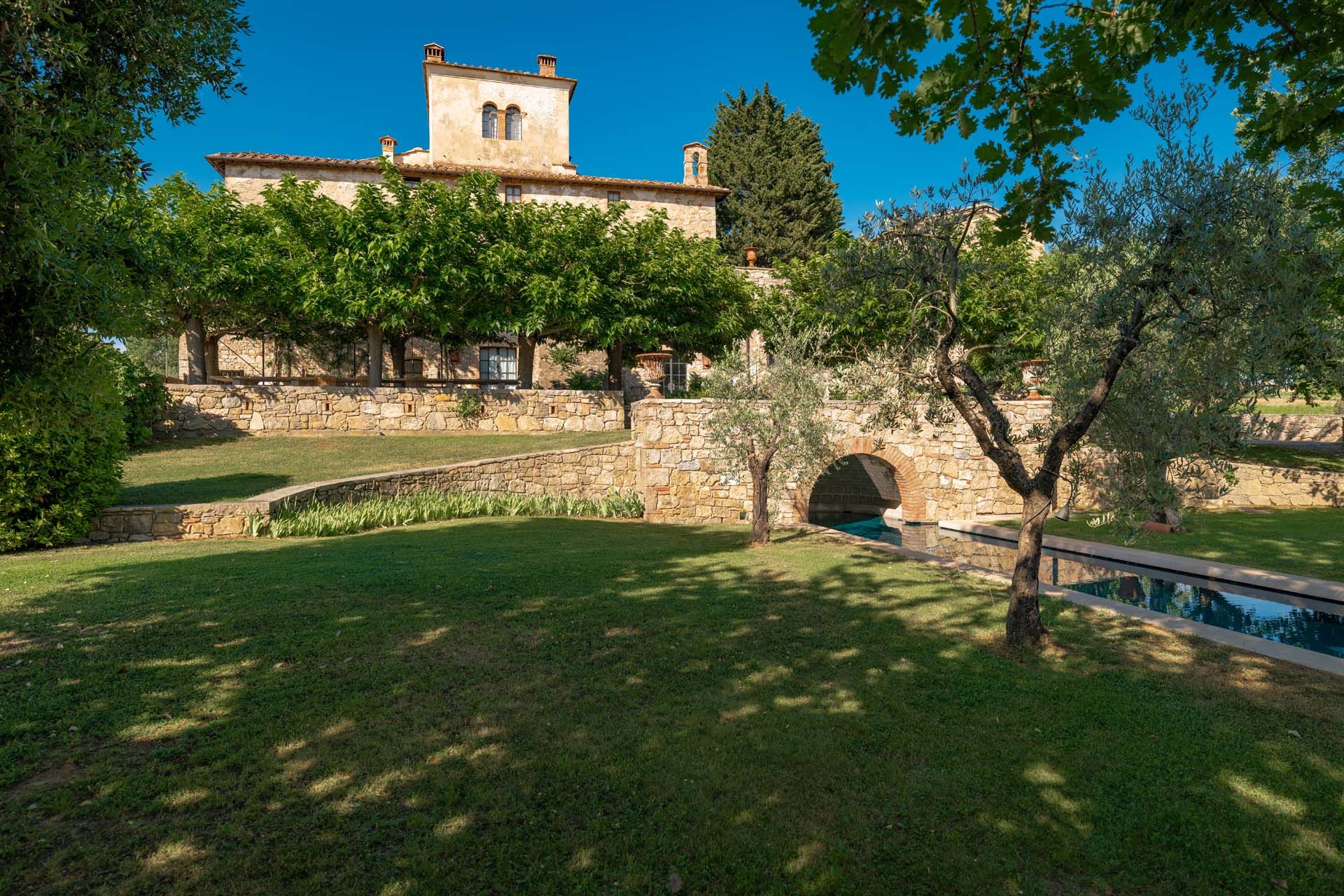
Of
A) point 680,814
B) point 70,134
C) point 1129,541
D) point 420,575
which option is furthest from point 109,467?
point 1129,541

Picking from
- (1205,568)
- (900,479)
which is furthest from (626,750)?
(900,479)

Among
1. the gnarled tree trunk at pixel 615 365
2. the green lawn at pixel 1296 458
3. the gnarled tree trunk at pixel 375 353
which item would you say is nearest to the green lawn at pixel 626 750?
the green lawn at pixel 1296 458

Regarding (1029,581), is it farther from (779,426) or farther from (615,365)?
(615,365)

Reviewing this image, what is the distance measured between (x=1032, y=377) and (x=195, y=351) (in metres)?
24.6

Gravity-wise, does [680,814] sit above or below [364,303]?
below

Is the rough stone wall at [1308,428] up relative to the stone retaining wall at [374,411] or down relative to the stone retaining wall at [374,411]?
→ down

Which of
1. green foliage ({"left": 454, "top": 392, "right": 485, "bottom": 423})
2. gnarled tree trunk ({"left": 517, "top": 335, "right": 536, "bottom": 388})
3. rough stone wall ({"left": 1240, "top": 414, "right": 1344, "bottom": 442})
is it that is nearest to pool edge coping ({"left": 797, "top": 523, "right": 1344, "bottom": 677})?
green foliage ({"left": 454, "top": 392, "right": 485, "bottom": 423})

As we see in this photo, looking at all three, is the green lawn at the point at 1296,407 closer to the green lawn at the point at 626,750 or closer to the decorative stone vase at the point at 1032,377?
the decorative stone vase at the point at 1032,377

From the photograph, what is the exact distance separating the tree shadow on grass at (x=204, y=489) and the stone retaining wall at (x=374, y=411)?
255 inches

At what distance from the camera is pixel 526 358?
80.8 feet

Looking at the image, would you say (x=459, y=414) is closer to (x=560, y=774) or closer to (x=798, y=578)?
(x=798, y=578)

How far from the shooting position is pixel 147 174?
17.9ft

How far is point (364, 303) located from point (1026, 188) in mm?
20146

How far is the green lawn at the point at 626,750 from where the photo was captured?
2.90 meters
